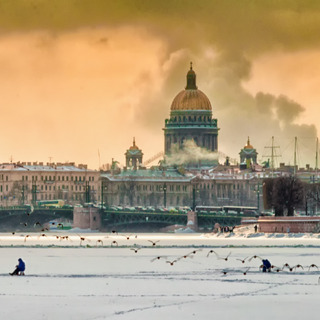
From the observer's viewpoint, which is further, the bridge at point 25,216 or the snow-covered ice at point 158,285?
the bridge at point 25,216

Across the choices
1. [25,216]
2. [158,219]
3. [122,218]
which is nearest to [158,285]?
[158,219]

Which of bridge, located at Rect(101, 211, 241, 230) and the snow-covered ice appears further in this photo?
bridge, located at Rect(101, 211, 241, 230)

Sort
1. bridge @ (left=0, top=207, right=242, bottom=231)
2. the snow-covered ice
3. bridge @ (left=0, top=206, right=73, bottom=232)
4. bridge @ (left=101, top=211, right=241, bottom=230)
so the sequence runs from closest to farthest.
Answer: the snow-covered ice, bridge @ (left=101, top=211, right=241, bottom=230), bridge @ (left=0, top=207, right=242, bottom=231), bridge @ (left=0, top=206, right=73, bottom=232)

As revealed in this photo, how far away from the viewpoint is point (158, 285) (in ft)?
234

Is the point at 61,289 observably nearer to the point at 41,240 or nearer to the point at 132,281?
the point at 132,281

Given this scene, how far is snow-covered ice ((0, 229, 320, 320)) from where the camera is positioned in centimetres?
6228

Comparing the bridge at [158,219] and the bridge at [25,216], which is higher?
the bridge at [25,216]

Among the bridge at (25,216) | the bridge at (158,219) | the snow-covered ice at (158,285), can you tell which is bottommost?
the snow-covered ice at (158,285)

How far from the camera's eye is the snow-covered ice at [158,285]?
204 ft

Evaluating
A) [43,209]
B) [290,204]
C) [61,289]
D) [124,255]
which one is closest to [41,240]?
[290,204]

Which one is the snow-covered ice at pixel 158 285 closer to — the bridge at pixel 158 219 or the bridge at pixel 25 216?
the bridge at pixel 158 219

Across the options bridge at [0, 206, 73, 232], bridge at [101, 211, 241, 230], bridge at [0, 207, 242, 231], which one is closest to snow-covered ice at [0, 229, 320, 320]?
bridge at [101, 211, 241, 230]

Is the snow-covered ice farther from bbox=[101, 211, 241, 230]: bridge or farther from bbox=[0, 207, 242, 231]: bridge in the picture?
bbox=[0, 207, 242, 231]: bridge

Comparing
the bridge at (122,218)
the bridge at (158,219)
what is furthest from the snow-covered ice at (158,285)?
the bridge at (122,218)
